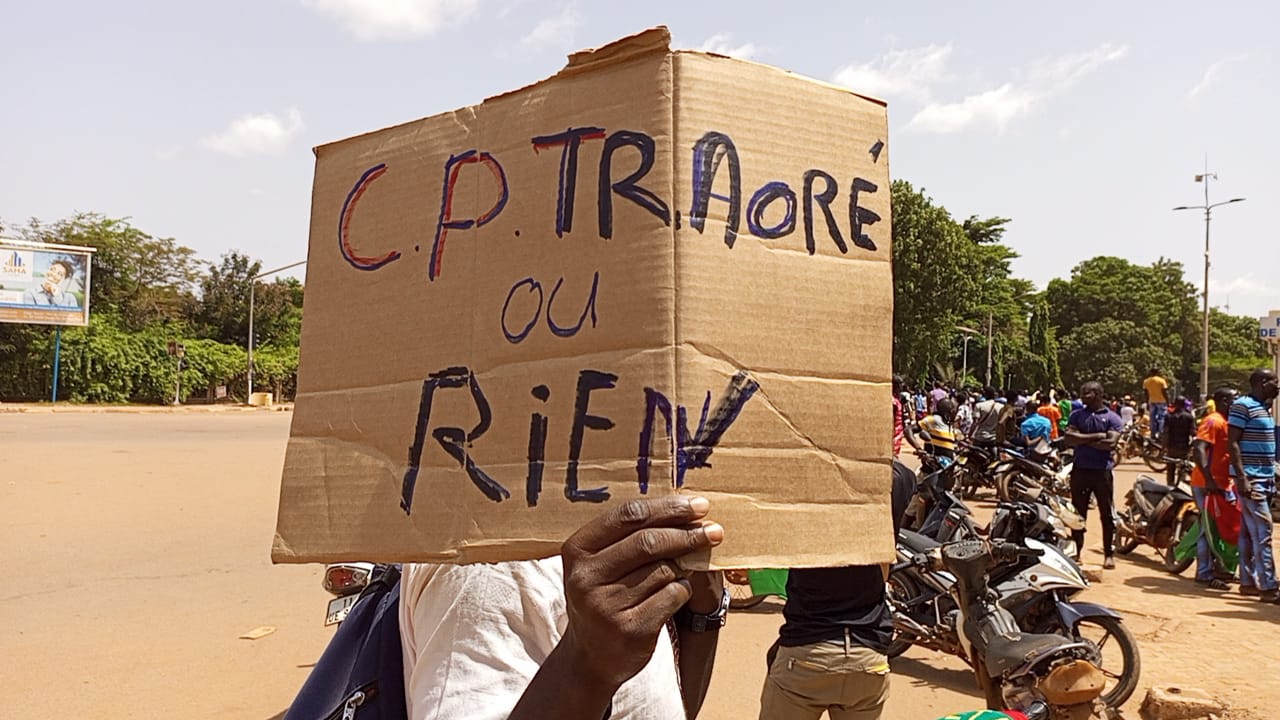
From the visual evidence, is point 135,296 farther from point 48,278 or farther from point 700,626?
point 700,626

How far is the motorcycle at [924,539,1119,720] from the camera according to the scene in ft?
12.3

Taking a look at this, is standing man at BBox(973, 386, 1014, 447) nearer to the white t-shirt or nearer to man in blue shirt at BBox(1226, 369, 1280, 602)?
man in blue shirt at BBox(1226, 369, 1280, 602)

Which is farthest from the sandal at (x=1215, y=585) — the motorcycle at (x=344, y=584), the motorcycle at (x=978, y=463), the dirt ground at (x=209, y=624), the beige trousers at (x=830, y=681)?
the motorcycle at (x=344, y=584)

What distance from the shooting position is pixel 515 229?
1329mm

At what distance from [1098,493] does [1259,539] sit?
1412 mm

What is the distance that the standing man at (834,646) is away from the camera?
3.03 meters

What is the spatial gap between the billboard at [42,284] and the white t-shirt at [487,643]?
39.9 m

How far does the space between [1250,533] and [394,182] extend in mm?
7807

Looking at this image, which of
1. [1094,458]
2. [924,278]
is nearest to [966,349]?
[924,278]

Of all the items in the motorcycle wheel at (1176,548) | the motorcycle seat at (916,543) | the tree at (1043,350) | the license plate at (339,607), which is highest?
the tree at (1043,350)

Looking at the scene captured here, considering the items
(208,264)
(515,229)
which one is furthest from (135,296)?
(515,229)

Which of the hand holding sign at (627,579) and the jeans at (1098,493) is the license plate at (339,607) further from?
the jeans at (1098,493)

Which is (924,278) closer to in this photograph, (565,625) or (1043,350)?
(1043,350)

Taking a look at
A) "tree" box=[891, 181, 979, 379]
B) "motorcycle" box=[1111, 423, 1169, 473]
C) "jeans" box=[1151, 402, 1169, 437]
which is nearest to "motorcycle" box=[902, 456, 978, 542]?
"motorcycle" box=[1111, 423, 1169, 473]
